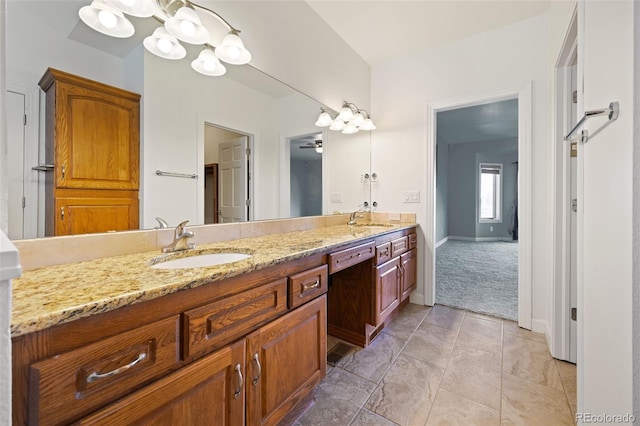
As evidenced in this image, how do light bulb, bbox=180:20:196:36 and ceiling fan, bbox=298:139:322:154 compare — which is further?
ceiling fan, bbox=298:139:322:154

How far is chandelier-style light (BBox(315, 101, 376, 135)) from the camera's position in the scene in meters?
2.38

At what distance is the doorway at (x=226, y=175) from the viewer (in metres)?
1.50

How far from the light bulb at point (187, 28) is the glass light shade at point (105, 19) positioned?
208 millimetres

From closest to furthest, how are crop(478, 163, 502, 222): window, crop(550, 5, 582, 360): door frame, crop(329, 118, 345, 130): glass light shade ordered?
1. crop(550, 5, 582, 360): door frame
2. crop(329, 118, 345, 130): glass light shade
3. crop(478, 163, 502, 222): window

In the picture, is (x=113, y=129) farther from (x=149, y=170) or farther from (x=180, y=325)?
(x=180, y=325)

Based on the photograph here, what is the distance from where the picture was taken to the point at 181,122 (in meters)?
1.37

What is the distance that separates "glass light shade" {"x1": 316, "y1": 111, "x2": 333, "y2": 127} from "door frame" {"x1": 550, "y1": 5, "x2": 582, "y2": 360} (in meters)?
1.59

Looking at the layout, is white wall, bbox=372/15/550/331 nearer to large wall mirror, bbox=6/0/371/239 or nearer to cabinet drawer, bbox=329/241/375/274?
large wall mirror, bbox=6/0/371/239

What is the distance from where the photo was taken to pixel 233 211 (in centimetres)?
164

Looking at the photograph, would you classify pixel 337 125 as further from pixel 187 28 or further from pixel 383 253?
pixel 187 28

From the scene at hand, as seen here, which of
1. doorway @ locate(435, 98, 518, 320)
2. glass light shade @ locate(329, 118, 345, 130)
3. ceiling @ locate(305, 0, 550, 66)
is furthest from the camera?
doorway @ locate(435, 98, 518, 320)

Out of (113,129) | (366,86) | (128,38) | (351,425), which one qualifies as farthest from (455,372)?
(366,86)

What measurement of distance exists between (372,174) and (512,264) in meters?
3.07

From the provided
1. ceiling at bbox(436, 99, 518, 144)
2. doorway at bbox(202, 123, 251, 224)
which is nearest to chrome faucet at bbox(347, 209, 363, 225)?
doorway at bbox(202, 123, 251, 224)
